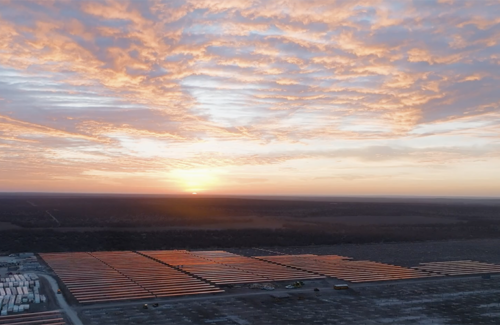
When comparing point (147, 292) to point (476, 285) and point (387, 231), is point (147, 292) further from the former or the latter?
point (387, 231)

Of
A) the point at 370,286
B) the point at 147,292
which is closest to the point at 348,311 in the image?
the point at 370,286

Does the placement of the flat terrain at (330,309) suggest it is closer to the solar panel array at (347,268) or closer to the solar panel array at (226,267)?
the solar panel array at (347,268)

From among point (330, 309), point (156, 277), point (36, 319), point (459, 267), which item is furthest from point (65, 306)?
point (459, 267)

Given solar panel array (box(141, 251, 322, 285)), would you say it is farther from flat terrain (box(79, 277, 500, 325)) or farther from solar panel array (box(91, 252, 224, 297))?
flat terrain (box(79, 277, 500, 325))

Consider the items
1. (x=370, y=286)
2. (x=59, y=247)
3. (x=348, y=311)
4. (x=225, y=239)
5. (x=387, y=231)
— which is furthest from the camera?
(x=387, y=231)

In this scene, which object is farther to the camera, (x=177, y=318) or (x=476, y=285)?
(x=476, y=285)

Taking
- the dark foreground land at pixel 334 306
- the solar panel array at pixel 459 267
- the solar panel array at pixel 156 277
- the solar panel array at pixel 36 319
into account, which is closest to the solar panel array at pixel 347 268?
the dark foreground land at pixel 334 306

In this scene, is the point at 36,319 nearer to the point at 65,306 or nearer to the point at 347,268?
the point at 65,306
